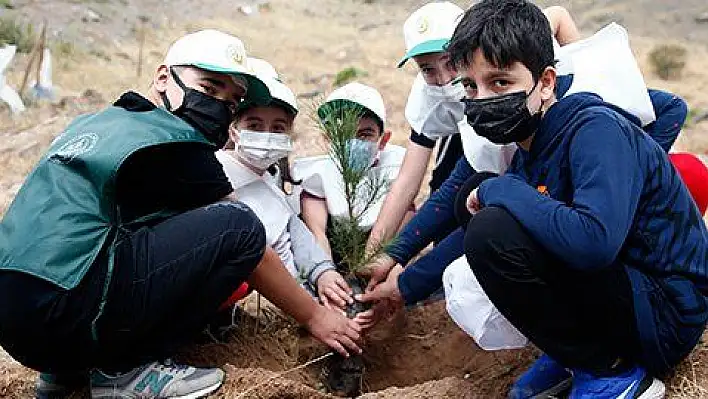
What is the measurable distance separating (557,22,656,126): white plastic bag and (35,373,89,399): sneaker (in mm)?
1516

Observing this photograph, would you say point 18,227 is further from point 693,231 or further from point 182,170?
point 693,231

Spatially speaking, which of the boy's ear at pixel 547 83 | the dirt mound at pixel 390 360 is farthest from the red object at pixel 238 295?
the boy's ear at pixel 547 83

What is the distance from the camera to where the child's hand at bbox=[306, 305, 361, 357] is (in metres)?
2.45

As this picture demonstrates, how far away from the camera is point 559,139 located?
1956 millimetres

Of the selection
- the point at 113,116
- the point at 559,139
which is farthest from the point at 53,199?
the point at 559,139

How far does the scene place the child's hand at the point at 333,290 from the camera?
2.62m

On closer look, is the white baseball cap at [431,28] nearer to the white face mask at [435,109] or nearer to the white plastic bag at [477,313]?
the white face mask at [435,109]

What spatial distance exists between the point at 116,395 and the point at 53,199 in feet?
1.79

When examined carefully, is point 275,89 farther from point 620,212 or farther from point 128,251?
point 620,212

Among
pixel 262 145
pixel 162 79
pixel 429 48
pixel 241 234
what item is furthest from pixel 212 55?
pixel 429 48

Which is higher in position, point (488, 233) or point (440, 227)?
point (488, 233)

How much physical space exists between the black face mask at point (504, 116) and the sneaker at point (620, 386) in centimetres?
58

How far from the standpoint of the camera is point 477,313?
222 centimetres

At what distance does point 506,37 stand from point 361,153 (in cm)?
96
